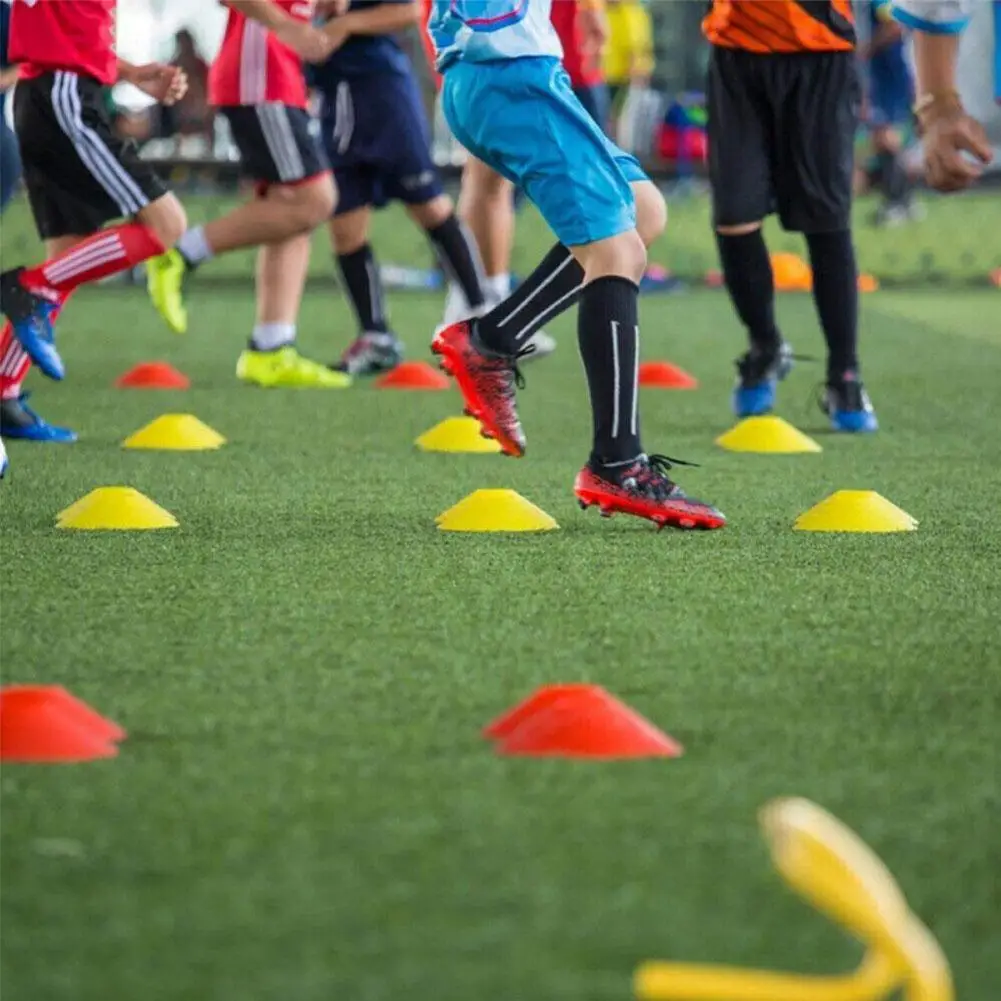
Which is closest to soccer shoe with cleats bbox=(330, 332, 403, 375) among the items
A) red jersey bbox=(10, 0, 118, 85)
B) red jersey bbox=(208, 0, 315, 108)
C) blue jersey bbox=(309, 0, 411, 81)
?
blue jersey bbox=(309, 0, 411, 81)

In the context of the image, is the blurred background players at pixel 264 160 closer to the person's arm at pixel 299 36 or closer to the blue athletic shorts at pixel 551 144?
the person's arm at pixel 299 36

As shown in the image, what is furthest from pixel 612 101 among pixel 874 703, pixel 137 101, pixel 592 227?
pixel 874 703

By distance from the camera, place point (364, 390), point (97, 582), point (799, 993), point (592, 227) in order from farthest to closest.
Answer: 1. point (364, 390)
2. point (592, 227)
3. point (97, 582)
4. point (799, 993)

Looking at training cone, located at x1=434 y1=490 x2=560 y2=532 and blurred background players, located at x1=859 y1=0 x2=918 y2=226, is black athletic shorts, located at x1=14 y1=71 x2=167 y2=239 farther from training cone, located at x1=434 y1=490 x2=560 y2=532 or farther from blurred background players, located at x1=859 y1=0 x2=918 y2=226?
blurred background players, located at x1=859 y1=0 x2=918 y2=226

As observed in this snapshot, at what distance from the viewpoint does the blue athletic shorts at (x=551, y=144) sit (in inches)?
193

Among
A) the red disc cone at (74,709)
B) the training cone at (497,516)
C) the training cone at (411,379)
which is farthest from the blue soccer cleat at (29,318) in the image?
the red disc cone at (74,709)

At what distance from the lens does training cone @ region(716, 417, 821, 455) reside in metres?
6.59

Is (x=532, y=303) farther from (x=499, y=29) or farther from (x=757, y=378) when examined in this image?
(x=757, y=378)

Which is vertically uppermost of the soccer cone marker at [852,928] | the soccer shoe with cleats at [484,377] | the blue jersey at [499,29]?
the blue jersey at [499,29]

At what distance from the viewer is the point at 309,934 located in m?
2.25

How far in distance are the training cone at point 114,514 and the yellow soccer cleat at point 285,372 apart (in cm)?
346

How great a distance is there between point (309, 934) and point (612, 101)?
72.1 feet

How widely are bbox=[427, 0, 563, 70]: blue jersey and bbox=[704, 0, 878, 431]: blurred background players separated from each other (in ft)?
6.98

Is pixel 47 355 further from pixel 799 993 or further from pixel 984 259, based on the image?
pixel 984 259
